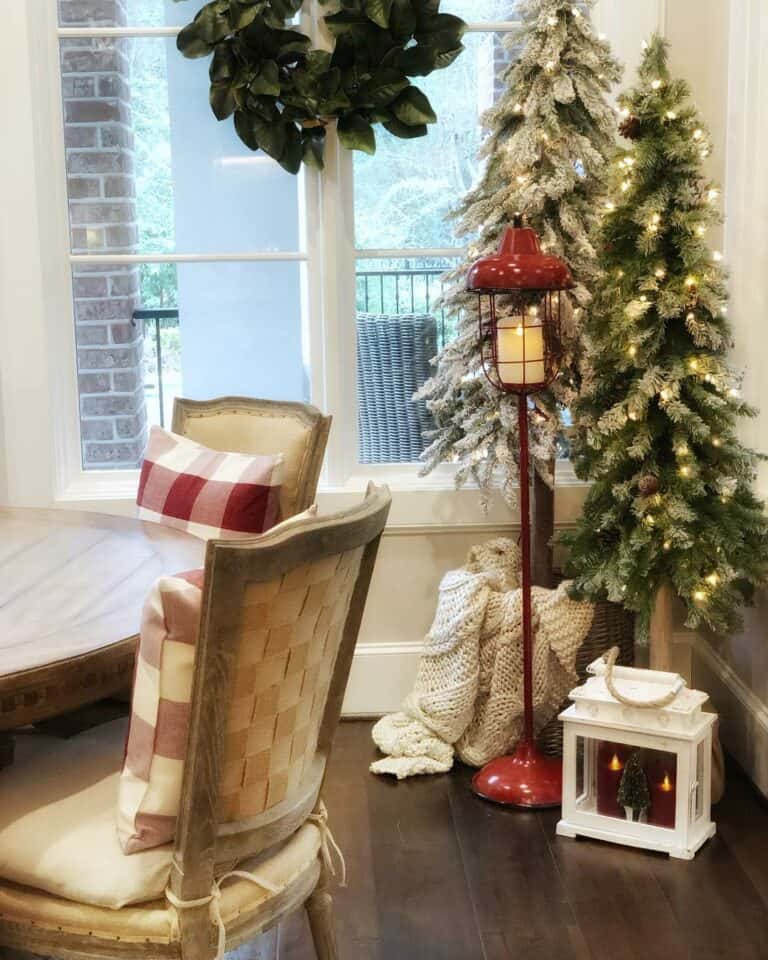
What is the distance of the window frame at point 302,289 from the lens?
11.4 feet

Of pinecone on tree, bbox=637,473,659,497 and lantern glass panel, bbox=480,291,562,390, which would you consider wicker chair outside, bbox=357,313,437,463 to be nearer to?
lantern glass panel, bbox=480,291,562,390

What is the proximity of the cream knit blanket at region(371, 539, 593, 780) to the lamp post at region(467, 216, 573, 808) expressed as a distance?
103 millimetres

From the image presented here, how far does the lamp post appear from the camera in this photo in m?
2.88

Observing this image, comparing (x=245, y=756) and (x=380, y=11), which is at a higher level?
(x=380, y=11)

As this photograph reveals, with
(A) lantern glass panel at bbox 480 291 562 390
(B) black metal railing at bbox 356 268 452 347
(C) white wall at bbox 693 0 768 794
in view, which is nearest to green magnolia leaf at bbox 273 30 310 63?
(B) black metal railing at bbox 356 268 452 347

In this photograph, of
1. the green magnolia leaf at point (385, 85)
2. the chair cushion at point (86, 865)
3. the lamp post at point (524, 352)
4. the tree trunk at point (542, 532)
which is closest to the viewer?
the chair cushion at point (86, 865)

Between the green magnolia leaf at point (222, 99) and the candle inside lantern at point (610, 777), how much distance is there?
1.92 metres

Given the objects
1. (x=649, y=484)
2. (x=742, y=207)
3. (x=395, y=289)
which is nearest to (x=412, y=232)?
(x=395, y=289)

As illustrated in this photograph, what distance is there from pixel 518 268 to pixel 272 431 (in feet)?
2.26

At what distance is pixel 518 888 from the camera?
2.66 meters

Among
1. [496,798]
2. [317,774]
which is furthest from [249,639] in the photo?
[496,798]

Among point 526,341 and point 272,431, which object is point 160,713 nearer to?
point 272,431

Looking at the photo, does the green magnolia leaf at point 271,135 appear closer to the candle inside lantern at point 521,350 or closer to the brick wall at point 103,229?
the brick wall at point 103,229

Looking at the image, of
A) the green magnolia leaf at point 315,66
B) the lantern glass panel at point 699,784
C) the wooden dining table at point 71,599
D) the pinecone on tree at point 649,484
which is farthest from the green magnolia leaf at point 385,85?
the lantern glass panel at point 699,784
